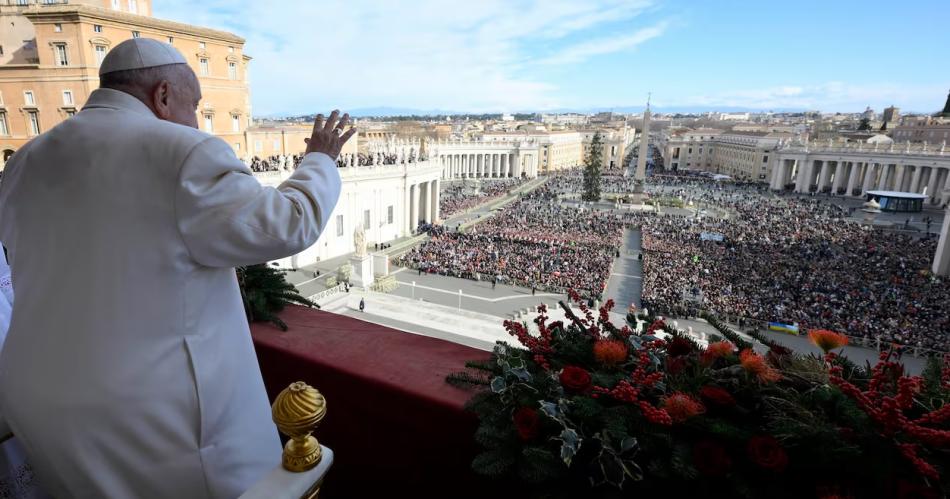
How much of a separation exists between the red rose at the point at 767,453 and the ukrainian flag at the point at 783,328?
1731cm

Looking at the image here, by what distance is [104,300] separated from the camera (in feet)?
4.18

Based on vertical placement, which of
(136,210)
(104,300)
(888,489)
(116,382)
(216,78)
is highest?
(216,78)

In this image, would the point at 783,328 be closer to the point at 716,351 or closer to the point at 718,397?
the point at 716,351

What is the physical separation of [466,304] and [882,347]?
13.0 m

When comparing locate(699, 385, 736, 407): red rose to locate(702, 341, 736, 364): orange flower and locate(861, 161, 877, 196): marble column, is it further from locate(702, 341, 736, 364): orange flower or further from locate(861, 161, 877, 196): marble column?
locate(861, 161, 877, 196): marble column

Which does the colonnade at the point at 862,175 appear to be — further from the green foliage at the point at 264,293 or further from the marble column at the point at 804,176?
the green foliage at the point at 264,293

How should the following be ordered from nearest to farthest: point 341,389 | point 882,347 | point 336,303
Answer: point 341,389 < point 882,347 < point 336,303

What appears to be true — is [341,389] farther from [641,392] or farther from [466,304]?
[466,304]

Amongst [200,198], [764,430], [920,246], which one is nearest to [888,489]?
[764,430]

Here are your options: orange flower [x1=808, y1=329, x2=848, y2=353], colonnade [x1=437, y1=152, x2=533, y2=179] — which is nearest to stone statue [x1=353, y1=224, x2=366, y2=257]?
orange flower [x1=808, y1=329, x2=848, y2=353]

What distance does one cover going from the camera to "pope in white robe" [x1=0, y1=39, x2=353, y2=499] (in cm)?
126

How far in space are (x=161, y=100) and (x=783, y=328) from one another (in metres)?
18.4

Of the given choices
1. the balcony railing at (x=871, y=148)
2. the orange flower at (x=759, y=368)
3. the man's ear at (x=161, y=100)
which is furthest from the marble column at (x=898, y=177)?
the man's ear at (x=161, y=100)

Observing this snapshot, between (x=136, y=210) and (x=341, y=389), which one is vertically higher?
(x=136, y=210)
